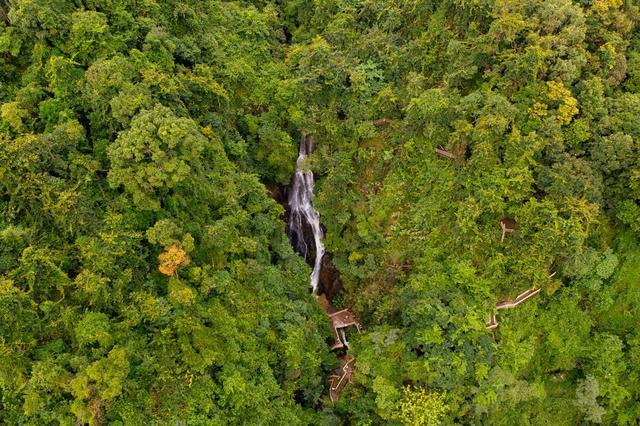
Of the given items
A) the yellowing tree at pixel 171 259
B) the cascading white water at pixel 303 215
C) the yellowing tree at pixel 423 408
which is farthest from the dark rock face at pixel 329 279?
the yellowing tree at pixel 171 259

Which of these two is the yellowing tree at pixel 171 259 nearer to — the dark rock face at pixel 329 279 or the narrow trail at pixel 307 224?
the narrow trail at pixel 307 224

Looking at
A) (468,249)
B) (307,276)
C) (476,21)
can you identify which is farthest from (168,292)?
(476,21)

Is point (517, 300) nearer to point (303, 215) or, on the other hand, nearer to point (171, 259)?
point (303, 215)

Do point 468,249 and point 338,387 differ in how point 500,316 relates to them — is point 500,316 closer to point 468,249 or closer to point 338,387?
point 468,249

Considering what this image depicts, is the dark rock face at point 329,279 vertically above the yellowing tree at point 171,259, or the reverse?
the yellowing tree at point 171,259

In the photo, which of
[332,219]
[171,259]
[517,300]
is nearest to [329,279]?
[332,219]

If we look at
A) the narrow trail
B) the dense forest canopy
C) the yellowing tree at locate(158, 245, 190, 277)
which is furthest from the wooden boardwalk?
the yellowing tree at locate(158, 245, 190, 277)
